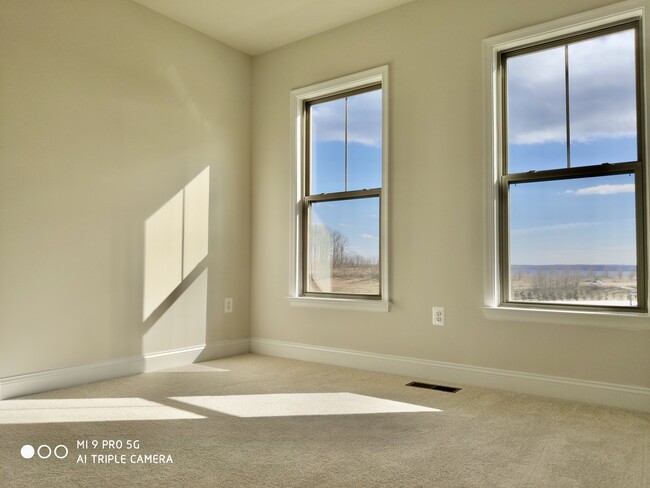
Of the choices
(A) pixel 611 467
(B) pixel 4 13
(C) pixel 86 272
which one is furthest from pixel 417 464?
(B) pixel 4 13

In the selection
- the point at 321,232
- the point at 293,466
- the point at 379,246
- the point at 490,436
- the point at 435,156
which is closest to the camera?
the point at 293,466

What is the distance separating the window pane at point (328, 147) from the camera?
4109 millimetres

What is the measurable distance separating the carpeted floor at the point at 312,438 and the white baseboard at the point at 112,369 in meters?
0.11

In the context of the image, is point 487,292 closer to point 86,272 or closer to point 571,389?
point 571,389

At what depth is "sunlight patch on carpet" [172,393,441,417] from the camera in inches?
106

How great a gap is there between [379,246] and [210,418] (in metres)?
1.83

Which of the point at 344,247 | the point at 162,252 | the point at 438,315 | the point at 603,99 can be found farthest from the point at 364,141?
the point at 162,252

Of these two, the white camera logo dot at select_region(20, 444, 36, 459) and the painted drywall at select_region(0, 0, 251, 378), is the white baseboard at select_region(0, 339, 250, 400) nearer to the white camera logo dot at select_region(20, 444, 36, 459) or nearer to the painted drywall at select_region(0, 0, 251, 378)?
the painted drywall at select_region(0, 0, 251, 378)

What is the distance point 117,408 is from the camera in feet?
8.95

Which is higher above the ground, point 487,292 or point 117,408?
point 487,292

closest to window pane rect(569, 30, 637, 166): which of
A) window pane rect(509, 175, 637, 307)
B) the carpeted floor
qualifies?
window pane rect(509, 175, 637, 307)

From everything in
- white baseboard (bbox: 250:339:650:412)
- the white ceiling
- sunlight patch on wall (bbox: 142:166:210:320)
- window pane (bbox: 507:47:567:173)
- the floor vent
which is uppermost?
the white ceiling

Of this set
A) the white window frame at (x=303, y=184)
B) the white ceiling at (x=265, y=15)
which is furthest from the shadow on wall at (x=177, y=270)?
the white ceiling at (x=265, y=15)

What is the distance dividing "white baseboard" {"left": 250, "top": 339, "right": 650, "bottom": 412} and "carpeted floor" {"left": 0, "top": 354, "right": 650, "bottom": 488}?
9 centimetres
